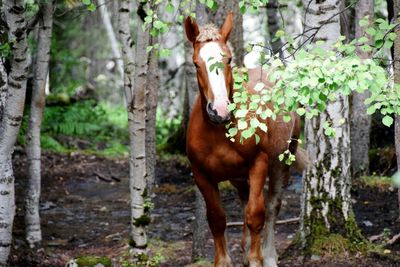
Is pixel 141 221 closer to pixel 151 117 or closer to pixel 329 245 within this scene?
pixel 329 245

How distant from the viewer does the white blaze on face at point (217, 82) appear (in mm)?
5859

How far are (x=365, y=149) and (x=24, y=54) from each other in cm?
800

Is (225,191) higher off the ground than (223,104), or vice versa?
(223,104)

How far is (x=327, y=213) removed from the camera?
25.6 ft

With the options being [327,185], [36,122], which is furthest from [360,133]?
[36,122]

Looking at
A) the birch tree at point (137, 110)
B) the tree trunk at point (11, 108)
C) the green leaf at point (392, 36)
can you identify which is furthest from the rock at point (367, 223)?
the green leaf at point (392, 36)

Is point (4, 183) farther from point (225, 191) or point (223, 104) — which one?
point (225, 191)

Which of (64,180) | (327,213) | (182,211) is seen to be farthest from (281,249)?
(64,180)

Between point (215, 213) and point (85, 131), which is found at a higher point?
point (85, 131)

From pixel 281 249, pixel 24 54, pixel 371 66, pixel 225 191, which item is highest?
pixel 24 54

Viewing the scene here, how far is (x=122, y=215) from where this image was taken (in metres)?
11.8

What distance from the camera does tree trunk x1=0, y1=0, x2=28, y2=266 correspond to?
A: 720 centimetres

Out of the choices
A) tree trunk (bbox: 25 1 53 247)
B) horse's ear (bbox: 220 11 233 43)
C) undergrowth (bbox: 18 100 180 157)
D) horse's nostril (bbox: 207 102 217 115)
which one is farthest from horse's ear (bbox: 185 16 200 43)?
undergrowth (bbox: 18 100 180 157)

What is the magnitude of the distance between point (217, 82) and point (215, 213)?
171cm
